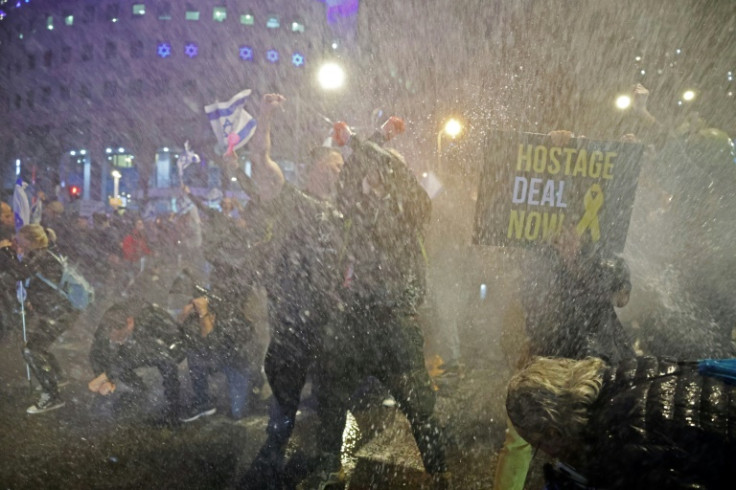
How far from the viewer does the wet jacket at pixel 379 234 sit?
3.38 meters

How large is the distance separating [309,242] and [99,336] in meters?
2.83

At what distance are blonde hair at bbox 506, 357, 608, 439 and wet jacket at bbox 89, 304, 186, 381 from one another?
12.9 feet

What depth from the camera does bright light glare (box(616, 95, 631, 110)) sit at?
6.80 metres

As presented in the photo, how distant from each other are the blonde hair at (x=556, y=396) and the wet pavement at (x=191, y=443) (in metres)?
2.19

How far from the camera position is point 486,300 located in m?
7.73

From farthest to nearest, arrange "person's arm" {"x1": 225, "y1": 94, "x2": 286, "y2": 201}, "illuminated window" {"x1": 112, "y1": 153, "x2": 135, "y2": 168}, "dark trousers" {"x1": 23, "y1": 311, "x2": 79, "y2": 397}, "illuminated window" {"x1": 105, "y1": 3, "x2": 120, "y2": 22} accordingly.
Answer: "illuminated window" {"x1": 105, "y1": 3, "x2": 120, "y2": 22} → "illuminated window" {"x1": 112, "y1": 153, "x2": 135, "y2": 168} → "dark trousers" {"x1": 23, "y1": 311, "x2": 79, "y2": 397} → "person's arm" {"x1": 225, "y1": 94, "x2": 286, "y2": 201}

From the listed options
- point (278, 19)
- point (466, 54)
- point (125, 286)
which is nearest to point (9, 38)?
point (278, 19)

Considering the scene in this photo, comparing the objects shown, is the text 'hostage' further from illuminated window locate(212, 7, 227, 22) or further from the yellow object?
illuminated window locate(212, 7, 227, 22)

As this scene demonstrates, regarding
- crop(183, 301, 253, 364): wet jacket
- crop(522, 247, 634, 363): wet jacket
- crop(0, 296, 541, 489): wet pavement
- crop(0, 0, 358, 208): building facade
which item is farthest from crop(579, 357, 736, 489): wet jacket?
crop(0, 0, 358, 208): building facade

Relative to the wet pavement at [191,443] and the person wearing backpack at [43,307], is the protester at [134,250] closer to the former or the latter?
the person wearing backpack at [43,307]

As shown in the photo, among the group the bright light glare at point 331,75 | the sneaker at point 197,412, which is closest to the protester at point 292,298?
the sneaker at point 197,412

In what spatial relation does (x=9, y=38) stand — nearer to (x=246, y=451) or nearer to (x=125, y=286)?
(x=125, y=286)

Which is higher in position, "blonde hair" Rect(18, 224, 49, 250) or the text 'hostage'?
the text 'hostage'

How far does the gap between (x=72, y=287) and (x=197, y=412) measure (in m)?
2.16
